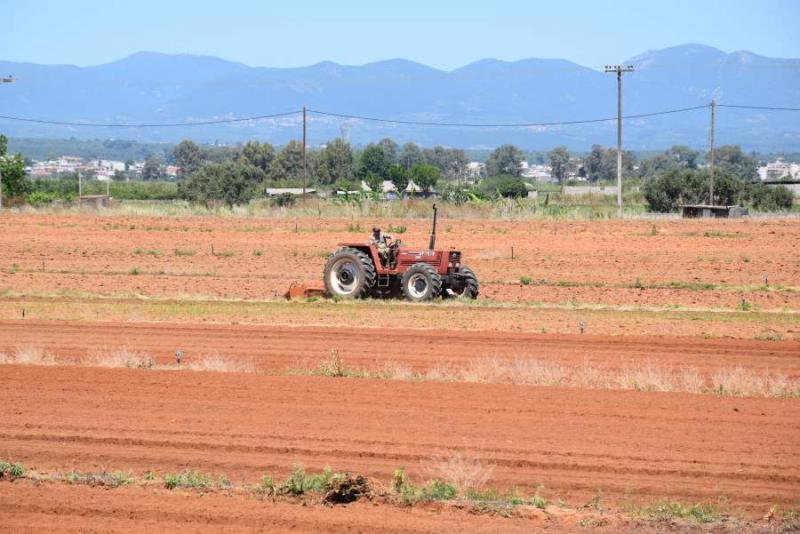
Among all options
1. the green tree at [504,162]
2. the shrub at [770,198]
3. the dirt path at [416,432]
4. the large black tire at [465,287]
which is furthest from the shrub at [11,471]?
the green tree at [504,162]

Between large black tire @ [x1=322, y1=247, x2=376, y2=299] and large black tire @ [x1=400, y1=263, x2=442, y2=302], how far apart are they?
87 centimetres

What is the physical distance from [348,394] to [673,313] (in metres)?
12.5

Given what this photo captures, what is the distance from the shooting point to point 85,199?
6925 cm

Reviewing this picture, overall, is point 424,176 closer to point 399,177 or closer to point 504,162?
point 399,177

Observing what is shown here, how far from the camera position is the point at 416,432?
13.8 meters

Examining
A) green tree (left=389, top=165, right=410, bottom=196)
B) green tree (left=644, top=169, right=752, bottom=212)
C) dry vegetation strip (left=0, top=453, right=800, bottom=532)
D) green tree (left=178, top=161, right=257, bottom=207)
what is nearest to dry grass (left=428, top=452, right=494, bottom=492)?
dry vegetation strip (left=0, top=453, right=800, bottom=532)

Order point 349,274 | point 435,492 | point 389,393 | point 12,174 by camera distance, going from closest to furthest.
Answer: point 435,492 → point 389,393 → point 349,274 → point 12,174

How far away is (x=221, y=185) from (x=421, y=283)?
204ft

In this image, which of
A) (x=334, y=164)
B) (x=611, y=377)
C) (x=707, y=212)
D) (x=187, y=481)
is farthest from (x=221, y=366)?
(x=334, y=164)

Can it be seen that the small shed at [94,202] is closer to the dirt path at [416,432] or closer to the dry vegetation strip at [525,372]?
the dry vegetation strip at [525,372]

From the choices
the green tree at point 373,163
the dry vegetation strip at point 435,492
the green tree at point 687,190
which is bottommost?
the dry vegetation strip at point 435,492

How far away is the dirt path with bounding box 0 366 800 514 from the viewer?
1206cm

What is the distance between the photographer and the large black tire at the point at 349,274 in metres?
26.8

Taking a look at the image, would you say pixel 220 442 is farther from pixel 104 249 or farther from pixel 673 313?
pixel 104 249
